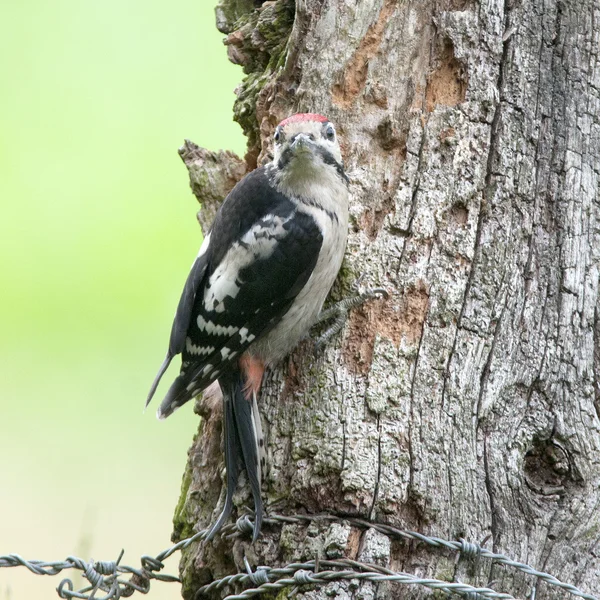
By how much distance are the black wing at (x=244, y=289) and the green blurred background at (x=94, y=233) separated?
8.60 feet

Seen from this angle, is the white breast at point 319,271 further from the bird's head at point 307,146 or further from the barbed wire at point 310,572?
A: the barbed wire at point 310,572

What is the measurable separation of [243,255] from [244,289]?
0.43ft

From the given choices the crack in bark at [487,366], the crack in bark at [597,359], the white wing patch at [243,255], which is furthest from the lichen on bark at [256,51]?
the crack in bark at [597,359]

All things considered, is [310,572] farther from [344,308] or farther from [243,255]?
[243,255]

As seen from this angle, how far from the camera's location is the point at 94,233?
600 centimetres

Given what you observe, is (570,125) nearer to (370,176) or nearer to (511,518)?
(370,176)

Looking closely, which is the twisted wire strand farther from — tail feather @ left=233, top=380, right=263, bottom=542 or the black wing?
the black wing

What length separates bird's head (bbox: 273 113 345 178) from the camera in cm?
313

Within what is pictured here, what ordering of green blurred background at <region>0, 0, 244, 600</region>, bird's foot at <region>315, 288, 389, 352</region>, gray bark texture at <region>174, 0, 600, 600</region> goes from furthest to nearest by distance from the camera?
green blurred background at <region>0, 0, 244, 600</region>, bird's foot at <region>315, 288, 389, 352</region>, gray bark texture at <region>174, 0, 600, 600</region>

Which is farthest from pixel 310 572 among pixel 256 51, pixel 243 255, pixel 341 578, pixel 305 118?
pixel 256 51

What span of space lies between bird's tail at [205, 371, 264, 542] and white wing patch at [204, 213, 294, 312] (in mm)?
291

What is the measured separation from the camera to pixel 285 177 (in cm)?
332

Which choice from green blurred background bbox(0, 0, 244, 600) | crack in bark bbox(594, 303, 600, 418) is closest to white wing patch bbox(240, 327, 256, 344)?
crack in bark bbox(594, 303, 600, 418)

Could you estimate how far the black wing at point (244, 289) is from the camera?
3.18 m
